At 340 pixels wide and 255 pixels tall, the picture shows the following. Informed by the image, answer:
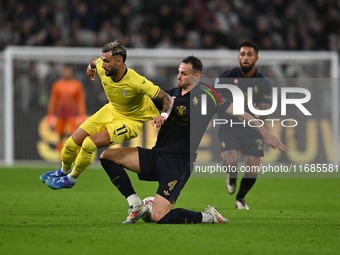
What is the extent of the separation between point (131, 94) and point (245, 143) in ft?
6.88

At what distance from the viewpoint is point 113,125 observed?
18.6ft

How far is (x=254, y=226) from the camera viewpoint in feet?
16.4

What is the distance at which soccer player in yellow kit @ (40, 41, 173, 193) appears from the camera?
18.0ft

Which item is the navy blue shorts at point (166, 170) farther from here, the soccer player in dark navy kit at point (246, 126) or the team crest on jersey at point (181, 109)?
the soccer player in dark navy kit at point (246, 126)

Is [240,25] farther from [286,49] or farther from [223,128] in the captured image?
[223,128]

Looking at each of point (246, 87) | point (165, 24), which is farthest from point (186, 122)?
point (165, 24)

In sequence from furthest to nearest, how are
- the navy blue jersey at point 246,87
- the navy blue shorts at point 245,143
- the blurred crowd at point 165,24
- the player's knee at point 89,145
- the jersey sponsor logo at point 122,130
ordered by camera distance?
the blurred crowd at point 165,24 → the navy blue shorts at point 245,143 → the navy blue jersey at point 246,87 → the jersey sponsor logo at point 122,130 → the player's knee at point 89,145

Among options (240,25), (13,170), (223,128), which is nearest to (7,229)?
(223,128)

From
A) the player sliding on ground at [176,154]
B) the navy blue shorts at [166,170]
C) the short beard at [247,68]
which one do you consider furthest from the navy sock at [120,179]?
the short beard at [247,68]

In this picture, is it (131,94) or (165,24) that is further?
(165,24)

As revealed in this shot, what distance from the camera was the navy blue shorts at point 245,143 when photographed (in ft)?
22.9

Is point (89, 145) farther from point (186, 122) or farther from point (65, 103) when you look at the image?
point (65, 103)

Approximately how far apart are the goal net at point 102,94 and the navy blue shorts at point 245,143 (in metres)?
5.67

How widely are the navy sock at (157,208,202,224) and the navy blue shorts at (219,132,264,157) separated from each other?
6.65 feet
